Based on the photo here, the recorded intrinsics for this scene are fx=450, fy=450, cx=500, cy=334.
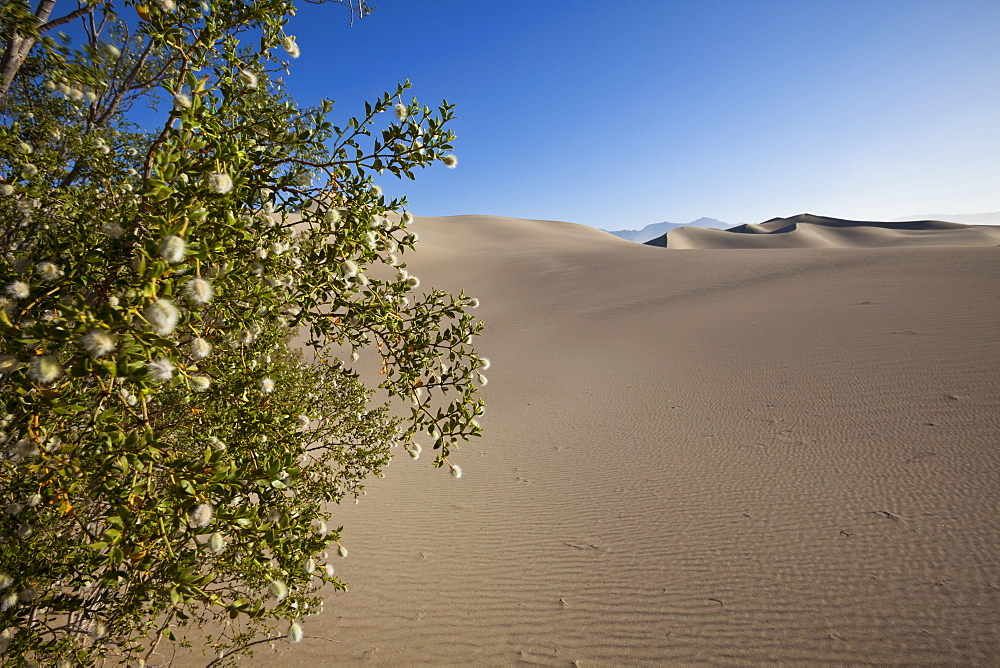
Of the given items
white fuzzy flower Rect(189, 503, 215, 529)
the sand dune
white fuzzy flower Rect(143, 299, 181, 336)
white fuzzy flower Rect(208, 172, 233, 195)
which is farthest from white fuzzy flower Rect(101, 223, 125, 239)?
the sand dune

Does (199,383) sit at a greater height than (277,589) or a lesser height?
greater

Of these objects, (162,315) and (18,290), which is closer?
(162,315)

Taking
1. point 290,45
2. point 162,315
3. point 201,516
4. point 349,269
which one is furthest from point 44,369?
point 290,45

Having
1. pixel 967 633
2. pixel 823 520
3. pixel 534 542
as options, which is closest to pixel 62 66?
pixel 534 542

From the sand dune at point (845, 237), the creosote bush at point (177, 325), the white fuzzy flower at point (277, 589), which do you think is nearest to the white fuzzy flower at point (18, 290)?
the creosote bush at point (177, 325)

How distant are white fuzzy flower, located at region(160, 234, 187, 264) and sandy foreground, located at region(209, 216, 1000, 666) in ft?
10.4

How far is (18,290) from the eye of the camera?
4.17ft

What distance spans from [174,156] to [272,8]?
1013 millimetres

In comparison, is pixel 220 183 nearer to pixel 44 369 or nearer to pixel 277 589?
→ pixel 44 369

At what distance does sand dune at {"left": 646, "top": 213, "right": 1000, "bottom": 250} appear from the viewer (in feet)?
153

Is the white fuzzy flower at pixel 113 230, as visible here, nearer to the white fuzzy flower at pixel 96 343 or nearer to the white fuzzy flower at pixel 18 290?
the white fuzzy flower at pixel 18 290

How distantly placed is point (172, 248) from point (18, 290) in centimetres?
60

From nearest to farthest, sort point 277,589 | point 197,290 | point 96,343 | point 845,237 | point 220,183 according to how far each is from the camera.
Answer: point 96,343
point 197,290
point 220,183
point 277,589
point 845,237

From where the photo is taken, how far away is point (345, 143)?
1.99 meters
